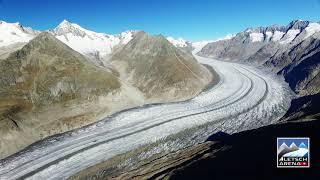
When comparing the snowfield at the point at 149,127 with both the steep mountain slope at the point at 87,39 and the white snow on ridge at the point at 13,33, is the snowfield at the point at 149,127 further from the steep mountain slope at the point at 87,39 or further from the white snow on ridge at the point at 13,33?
the white snow on ridge at the point at 13,33

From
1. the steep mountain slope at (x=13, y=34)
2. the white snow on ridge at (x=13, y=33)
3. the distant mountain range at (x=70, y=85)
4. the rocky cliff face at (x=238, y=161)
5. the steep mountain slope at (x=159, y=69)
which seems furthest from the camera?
the white snow on ridge at (x=13, y=33)

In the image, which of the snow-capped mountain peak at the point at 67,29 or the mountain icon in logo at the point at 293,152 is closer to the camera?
the mountain icon in logo at the point at 293,152

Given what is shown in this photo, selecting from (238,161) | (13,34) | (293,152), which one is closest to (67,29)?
(13,34)

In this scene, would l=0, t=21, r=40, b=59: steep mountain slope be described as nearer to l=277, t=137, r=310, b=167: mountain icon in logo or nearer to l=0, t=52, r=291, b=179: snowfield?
l=0, t=52, r=291, b=179: snowfield

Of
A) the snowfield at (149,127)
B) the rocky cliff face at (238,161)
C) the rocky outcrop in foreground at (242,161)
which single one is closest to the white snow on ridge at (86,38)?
the snowfield at (149,127)

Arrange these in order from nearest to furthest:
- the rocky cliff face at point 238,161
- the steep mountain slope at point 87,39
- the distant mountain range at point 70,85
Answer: the rocky cliff face at point 238,161 < the distant mountain range at point 70,85 < the steep mountain slope at point 87,39

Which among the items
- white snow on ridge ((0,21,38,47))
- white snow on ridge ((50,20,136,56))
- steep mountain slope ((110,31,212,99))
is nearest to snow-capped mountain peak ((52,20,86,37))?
white snow on ridge ((50,20,136,56))

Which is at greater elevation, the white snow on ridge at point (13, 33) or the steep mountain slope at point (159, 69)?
the white snow on ridge at point (13, 33)

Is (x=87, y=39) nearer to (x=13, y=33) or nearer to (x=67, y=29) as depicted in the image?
(x=67, y=29)
